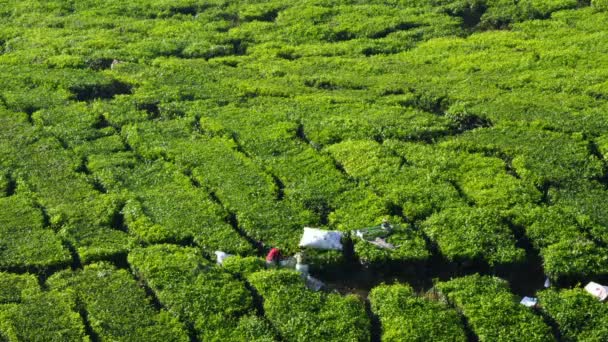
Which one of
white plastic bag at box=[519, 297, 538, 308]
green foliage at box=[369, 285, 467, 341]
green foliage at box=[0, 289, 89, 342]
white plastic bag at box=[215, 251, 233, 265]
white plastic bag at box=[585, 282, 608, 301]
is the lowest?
white plastic bag at box=[519, 297, 538, 308]

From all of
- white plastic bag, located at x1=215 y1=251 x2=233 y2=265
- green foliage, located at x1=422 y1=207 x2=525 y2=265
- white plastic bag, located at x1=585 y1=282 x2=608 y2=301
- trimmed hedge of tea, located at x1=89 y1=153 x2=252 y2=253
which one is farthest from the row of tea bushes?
Result: white plastic bag, located at x1=585 y1=282 x2=608 y2=301

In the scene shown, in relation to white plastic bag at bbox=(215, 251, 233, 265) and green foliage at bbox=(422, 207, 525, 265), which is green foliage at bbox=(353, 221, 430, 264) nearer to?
green foliage at bbox=(422, 207, 525, 265)

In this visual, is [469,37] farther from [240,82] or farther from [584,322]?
[584,322]

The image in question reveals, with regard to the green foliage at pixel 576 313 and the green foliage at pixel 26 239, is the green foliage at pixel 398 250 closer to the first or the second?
the green foliage at pixel 576 313

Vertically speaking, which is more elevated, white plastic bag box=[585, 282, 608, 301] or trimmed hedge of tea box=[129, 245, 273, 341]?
trimmed hedge of tea box=[129, 245, 273, 341]

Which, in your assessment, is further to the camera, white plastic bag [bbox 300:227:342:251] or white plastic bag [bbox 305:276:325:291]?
white plastic bag [bbox 300:227:342:251]

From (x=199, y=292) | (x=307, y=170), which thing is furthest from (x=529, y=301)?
(x=307, y=170)

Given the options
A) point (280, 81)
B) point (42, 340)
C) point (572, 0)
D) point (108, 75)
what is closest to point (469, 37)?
point (572, 0)
